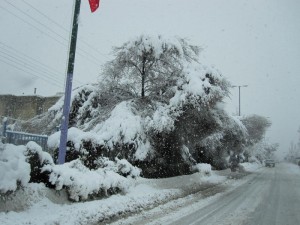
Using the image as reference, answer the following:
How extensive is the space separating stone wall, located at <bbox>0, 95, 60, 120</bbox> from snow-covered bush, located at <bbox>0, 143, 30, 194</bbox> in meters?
46.0

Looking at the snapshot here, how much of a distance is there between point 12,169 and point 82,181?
8.61ft

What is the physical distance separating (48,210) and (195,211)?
5.05 m

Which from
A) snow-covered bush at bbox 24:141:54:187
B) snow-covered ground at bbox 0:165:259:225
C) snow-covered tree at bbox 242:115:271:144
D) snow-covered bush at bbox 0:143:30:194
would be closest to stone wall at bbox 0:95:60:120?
snow-covered tree at bbox 242:115:271:144

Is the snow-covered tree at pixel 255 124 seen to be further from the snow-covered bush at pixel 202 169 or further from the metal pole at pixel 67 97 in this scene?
the metal pole at pixel 67 97

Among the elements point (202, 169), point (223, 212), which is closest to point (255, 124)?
point (202, 169)

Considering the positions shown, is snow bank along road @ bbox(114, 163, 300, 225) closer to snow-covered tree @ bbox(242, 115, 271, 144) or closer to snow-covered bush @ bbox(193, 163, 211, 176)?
snow-covered bush @ bbox(193, 163, 211, 176)

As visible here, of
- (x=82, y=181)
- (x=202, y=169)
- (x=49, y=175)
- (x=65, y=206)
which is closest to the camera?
(x=65, y=206)

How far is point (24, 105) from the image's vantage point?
55375 millimetres

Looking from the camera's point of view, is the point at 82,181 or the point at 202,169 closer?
the point at 82,181

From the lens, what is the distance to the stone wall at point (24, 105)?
2132 inches

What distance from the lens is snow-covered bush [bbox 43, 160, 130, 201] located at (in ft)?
33.4

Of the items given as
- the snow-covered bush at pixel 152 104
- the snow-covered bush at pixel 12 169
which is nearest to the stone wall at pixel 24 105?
the snow-covered bush at pixel 152 104

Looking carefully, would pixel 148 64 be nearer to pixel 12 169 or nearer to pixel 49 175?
pixel 49 175

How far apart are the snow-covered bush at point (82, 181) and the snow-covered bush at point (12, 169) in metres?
1.22
